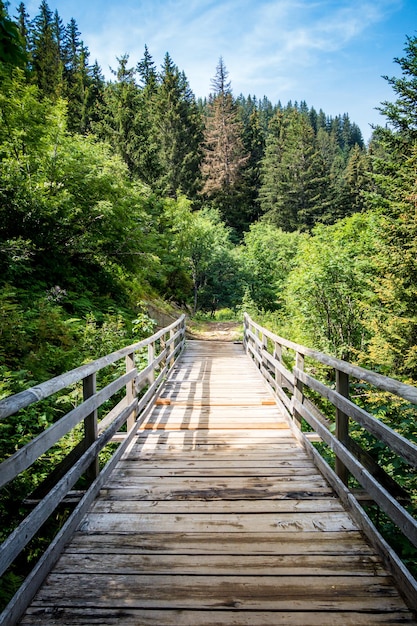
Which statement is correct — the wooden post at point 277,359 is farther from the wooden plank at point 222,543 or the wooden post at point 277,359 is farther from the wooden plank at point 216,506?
the wooden plank at point 222,543

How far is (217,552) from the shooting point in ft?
7.03

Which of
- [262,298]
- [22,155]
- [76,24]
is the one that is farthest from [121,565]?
[76,24]

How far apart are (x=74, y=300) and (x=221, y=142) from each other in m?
36.2

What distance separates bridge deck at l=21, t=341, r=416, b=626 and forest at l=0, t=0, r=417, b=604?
1.35 m

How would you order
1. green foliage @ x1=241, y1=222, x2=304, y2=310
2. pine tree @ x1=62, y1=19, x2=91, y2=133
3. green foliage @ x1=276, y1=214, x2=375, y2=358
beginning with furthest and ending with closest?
pine tree @ x1=62, y1=19, x2=91, y2=133 < green foliage @ x1=241, y1=222, x2=304, y2=310 < green foliage @ x1=276, y1=214, x2=375, y2=358

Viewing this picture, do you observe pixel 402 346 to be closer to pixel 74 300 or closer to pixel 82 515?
pixel 74 300

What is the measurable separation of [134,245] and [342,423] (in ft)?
29.6

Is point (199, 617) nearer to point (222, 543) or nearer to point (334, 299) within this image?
point (222, 543)

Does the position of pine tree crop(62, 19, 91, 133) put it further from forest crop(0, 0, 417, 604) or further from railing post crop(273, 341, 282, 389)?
railing post crop(273, 341, 282, 389)

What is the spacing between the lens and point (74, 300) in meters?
9.27

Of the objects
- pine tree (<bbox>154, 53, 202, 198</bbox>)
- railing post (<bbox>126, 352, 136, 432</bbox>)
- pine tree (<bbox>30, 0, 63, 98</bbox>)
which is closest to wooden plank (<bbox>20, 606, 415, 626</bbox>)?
railing post (<bbox>126, 352, 136, 432</bbox>)

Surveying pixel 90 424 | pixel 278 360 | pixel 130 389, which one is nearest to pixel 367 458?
pixel 90 424

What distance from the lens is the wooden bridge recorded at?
1.71 metres

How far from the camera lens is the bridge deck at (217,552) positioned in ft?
5.60
